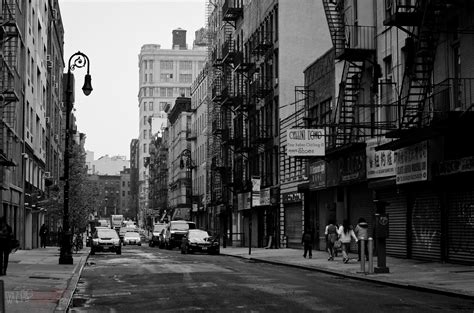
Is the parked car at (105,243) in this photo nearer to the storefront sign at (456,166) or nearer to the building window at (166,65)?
the storefront sign at (456,166)

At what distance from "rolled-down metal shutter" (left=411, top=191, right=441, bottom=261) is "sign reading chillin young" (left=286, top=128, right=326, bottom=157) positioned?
6.73m

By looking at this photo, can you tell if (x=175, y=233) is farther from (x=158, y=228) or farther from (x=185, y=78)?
(x=185, y=78)

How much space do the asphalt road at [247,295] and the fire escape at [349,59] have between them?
39.4 ft

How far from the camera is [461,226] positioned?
25984 mm

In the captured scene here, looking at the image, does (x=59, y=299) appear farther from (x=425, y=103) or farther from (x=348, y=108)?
(x=348, y=108)

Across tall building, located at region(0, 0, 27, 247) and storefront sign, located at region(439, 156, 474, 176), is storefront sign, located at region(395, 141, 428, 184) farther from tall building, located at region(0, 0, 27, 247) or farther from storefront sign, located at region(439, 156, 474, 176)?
tall building, located at region(0, 0, 27, 247)

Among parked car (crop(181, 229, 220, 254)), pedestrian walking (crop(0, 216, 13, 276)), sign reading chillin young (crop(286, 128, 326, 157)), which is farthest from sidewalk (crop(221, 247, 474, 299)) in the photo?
parked car (crop(181, 229, 220, 254))

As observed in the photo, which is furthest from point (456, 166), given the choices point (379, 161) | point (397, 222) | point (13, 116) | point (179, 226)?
point (179, 226)

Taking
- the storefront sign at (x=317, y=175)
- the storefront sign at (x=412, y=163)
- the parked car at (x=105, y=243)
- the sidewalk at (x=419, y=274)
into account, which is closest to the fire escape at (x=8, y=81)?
the parked car at (x=105, y=243)

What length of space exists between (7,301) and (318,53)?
3878 cm

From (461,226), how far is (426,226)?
8.91ft

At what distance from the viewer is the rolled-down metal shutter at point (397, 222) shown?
30.8m

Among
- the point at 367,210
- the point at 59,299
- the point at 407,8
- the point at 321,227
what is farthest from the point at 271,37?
the point at 59,299

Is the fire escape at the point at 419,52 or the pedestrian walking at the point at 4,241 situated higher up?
the fire escape at the point at 419,52
